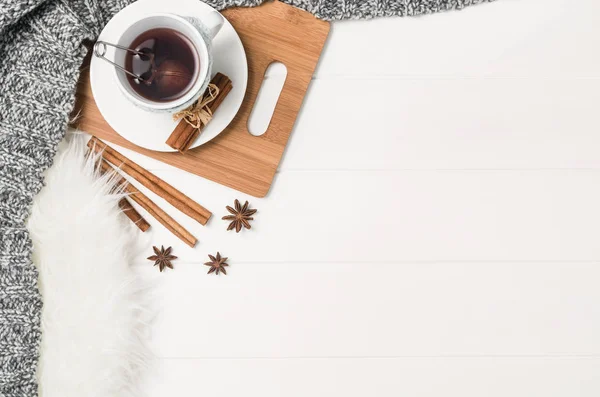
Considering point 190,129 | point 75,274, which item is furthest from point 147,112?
point 75,274

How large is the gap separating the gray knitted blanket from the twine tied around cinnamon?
12 cm

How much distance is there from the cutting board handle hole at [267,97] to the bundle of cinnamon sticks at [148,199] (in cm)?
13

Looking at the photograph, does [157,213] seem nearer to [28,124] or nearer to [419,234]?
[28,124]

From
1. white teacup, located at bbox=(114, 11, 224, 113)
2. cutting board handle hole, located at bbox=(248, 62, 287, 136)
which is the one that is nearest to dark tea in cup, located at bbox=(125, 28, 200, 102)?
white teacup, located at bbox=(114, 11, 224, 113)

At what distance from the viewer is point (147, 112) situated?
74 centimetres

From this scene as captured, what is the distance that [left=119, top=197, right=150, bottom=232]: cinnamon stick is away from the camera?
0.79 meters

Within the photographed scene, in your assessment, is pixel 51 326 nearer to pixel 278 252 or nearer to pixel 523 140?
pixel 278 252

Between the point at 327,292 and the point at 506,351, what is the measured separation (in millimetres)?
265

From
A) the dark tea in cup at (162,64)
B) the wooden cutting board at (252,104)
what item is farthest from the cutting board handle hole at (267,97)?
the dark tea in cup at (162,64)

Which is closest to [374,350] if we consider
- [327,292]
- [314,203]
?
[327,292]

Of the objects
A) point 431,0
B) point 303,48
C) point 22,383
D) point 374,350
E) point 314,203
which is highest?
point 431,0

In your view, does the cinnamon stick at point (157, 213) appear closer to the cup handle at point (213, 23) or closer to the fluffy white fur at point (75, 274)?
the fluffy white fur at point (75, 274)

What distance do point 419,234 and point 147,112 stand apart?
40 centimetres

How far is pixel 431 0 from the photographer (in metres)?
0.79
